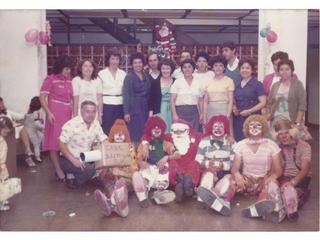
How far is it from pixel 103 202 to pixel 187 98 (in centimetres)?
89

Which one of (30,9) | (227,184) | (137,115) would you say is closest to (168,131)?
(137,115)

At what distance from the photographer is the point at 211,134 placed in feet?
12.4

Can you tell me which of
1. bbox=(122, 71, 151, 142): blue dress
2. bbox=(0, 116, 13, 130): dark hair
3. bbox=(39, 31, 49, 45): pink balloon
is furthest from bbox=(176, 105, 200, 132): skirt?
bbox=(0, 116, 13, 130): dark hair

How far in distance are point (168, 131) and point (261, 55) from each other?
75 cm

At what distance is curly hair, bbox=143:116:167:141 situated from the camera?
3.81 m

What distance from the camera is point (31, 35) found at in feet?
12.0

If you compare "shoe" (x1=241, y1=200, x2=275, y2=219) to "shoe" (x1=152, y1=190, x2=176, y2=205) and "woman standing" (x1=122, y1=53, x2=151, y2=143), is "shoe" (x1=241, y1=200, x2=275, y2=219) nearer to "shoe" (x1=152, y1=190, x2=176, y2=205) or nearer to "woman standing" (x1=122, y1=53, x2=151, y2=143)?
"shoe" (x1=152, y1=190, x2=176, y2=205)

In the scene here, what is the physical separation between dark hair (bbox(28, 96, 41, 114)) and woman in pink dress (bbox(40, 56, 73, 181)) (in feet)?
0.16

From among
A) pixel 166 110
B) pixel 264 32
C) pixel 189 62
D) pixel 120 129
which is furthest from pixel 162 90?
pixel 264 32

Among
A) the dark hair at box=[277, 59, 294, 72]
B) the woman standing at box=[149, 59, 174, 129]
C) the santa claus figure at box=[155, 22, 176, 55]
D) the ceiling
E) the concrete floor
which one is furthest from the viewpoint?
the woman standing at box=[149, 59, 174, 129]

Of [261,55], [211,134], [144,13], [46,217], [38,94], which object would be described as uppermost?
[144,13]
